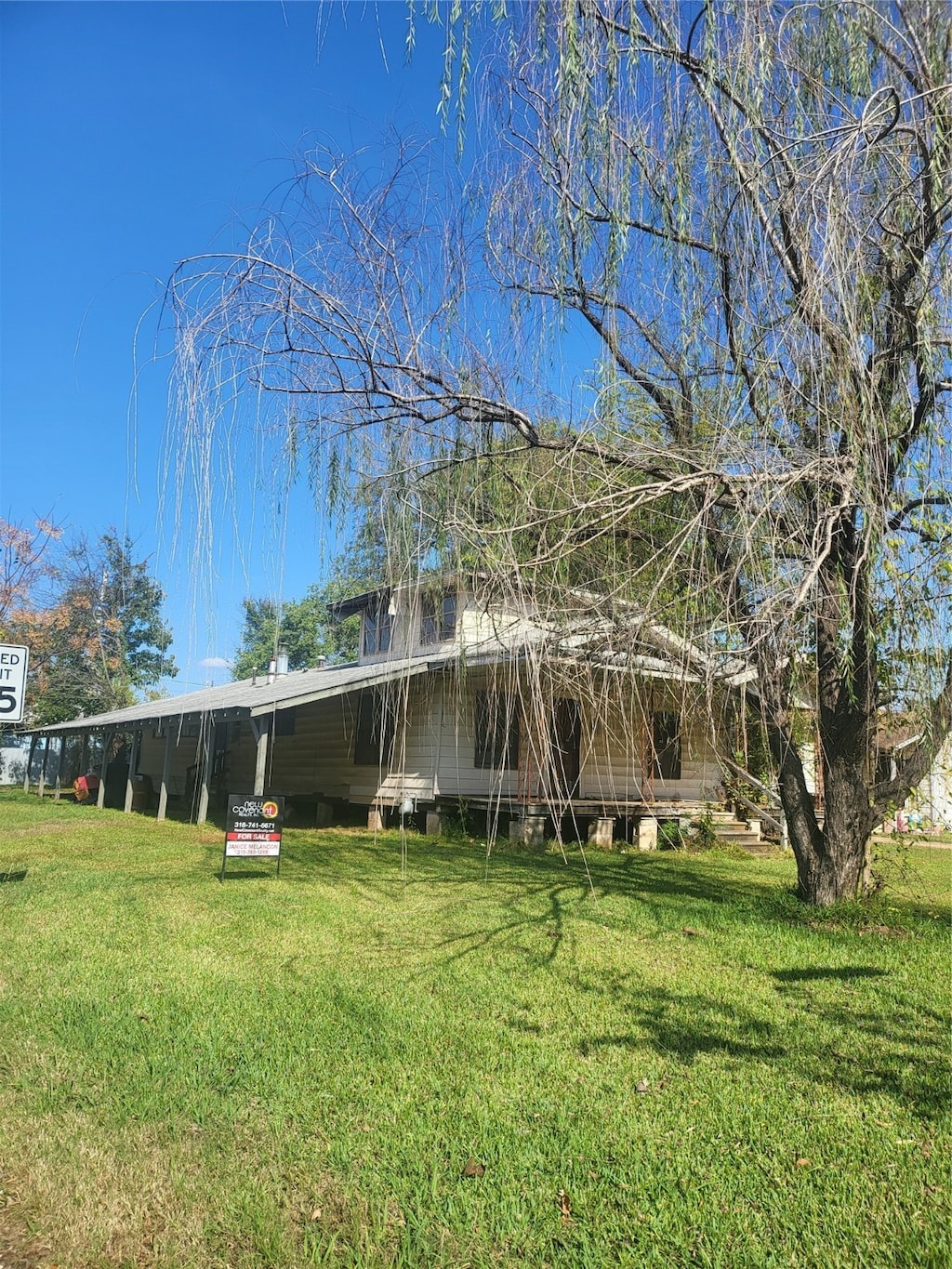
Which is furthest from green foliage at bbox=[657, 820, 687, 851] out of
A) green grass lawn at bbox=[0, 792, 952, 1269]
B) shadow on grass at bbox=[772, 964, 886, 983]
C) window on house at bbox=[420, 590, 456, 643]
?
window on house at bbox=[420, 590, 456, 643]

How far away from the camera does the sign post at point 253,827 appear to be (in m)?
8.95

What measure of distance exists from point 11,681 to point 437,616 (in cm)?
501

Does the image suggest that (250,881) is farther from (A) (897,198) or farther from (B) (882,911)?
(A) (897,198)

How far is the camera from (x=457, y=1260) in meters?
2.63

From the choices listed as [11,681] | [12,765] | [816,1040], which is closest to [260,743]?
[11,681]

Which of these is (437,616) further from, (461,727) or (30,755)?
(30,755)

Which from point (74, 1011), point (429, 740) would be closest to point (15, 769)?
point (429, 740)

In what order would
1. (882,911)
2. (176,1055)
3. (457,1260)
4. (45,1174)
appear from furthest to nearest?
1. (882,911)
2. (176,1055)
3. (45,1174)
4. (457,1260)

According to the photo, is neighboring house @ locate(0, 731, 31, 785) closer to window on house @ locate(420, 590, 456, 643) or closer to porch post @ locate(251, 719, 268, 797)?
porch post @ locate(251, 719, 268, 797)

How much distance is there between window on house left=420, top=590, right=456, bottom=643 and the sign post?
4.73 metres

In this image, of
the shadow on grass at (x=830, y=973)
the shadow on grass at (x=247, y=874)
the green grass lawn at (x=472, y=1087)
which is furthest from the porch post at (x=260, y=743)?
the shadow on grass at (x=830, y=973)

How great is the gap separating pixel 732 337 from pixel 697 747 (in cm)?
1246

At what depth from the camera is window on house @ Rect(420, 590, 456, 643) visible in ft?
15.7

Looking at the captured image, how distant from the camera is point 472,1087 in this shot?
12.6ft
